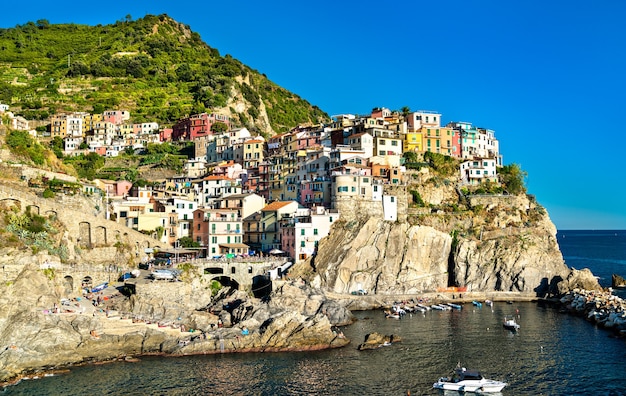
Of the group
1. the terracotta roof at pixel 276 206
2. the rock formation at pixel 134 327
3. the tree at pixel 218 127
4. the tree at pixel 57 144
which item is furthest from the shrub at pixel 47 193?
the tree at pixel 218 127

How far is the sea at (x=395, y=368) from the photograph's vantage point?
41.2 metres

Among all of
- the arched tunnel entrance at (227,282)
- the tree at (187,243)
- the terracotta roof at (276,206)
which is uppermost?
the terracotta roof at (276,206)

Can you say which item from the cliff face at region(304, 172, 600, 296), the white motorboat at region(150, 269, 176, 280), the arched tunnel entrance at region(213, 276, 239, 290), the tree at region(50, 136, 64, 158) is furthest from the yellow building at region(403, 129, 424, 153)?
the tree at region(50, 136, 64, 158)

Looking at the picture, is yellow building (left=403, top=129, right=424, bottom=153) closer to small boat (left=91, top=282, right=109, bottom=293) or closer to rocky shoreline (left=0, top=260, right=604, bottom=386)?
rocky shoreline (left=0, top=260, right=604, bottom=386)

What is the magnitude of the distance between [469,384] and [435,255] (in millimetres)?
34493

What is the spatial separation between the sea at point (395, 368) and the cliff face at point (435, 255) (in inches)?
478

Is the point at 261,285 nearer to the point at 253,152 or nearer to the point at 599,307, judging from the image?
the point at 599,307

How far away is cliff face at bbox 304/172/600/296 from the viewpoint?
2798 inches

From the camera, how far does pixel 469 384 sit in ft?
135

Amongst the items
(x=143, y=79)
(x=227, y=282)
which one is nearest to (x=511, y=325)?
(x=227, y=282)

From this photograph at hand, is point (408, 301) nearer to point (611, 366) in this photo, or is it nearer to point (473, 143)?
point (611, 366)

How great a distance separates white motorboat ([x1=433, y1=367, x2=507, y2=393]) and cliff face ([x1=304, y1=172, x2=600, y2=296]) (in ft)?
92.3

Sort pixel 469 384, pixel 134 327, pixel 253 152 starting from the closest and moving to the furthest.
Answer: pixel 469 384 → pixel 134 327 → pixel 253 152

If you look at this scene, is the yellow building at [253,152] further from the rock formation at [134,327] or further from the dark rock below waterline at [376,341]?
the dark rock below waterline at [376,341]
